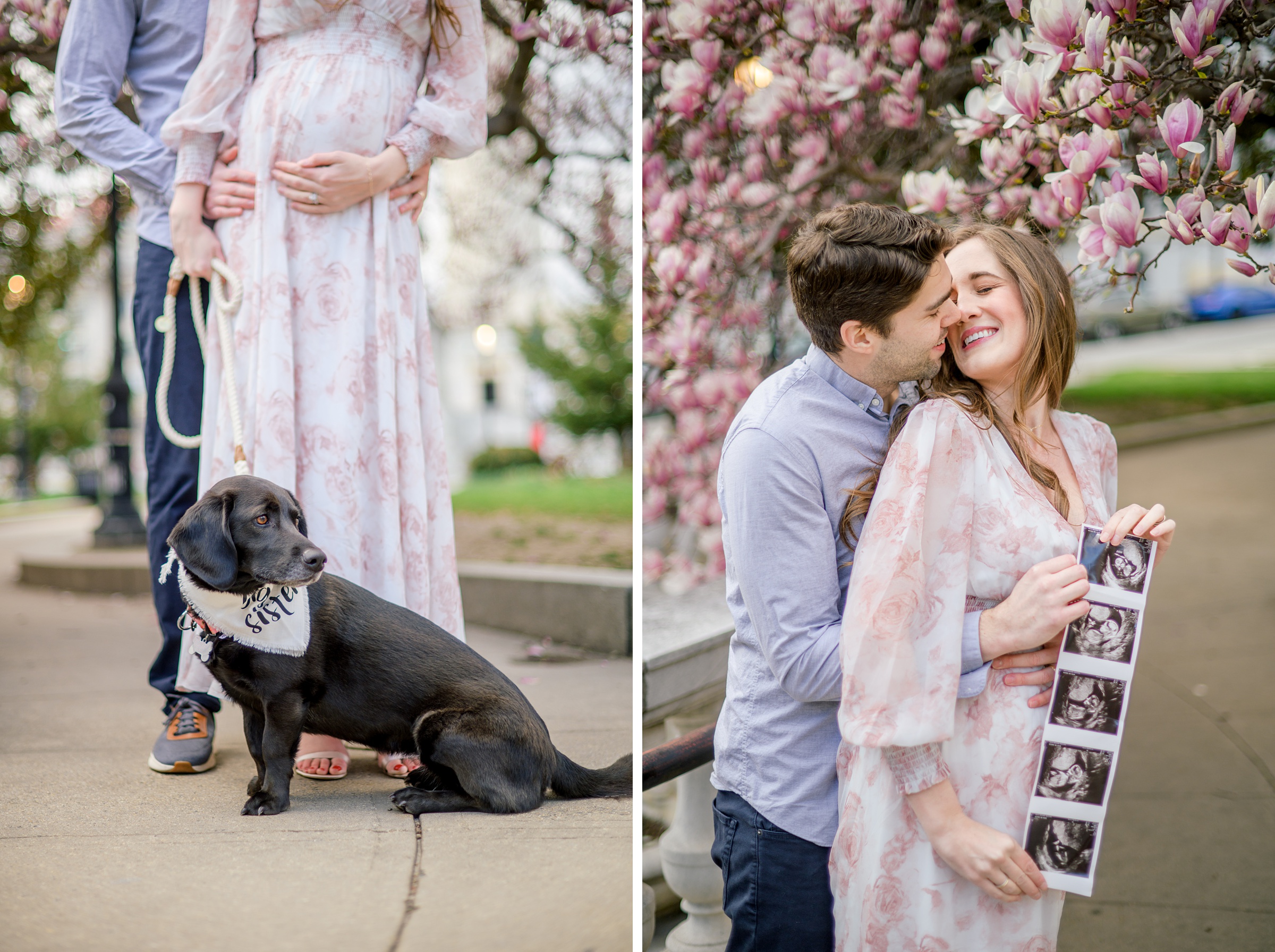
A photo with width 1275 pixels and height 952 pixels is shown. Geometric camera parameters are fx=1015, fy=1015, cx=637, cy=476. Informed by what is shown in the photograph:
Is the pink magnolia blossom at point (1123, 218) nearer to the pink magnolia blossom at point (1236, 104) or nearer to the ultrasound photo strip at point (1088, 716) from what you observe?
the pink magnolia blossom at point (1236, 104)

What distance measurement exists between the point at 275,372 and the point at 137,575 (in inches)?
173

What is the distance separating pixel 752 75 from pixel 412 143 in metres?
1.37

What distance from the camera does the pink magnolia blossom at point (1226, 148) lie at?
1.98 metres

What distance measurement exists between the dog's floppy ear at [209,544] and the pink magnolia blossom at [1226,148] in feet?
6.96

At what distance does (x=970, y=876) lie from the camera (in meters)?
1.72

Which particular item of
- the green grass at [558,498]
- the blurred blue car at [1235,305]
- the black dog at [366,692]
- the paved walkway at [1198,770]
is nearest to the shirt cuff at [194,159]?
the black dog at [366,692]

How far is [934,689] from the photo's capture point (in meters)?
1.67

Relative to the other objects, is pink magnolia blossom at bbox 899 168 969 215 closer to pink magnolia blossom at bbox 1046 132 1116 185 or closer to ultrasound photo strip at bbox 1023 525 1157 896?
pink magnolia blossom at bbox 1046 132 1116 185

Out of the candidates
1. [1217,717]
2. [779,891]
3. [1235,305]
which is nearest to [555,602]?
[779,891]

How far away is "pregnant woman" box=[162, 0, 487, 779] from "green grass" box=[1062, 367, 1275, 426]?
11019 mm

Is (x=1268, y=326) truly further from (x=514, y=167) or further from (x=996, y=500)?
(x=996, y=500)

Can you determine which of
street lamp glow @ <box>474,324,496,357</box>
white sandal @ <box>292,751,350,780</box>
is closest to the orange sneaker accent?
white sandal @ <box>292,751,350,780</box>

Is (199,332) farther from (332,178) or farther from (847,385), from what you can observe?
(847,385)

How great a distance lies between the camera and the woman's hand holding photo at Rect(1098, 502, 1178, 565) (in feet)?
5.59
